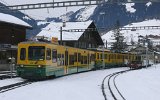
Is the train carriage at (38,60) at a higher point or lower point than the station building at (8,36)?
lower

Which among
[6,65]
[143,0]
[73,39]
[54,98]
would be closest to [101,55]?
[6,65]

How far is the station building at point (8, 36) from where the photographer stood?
4731cm

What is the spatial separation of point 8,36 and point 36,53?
90.2 feet

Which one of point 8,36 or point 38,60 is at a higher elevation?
point 8,36

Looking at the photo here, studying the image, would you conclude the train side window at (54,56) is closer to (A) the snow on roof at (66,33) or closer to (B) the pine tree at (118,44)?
(A) the snow on roof at (66,33)

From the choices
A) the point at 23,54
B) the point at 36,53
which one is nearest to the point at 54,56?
the point at 36,53

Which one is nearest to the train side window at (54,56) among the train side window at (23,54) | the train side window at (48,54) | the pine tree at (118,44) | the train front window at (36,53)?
the train side window at (48,54)

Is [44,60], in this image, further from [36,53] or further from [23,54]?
[23,54]

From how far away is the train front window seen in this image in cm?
2383

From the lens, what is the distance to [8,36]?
50.6 m

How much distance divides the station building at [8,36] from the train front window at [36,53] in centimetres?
2308

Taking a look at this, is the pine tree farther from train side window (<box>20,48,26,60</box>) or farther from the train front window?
the train front window

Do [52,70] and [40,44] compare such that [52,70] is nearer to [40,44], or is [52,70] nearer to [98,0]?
[40,44]

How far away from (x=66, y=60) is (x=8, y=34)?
23.0 meters
